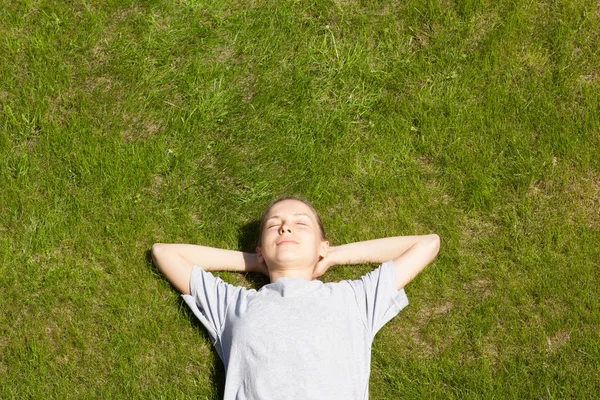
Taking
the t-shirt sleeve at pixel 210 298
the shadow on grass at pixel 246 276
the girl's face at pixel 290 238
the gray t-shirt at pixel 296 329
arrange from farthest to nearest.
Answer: the shadow on grass at pixel 246 276, the t-shirt sleeve at pixel 210 298, the girl's face at pixel 290 238, the gray t-shirt at pixel 296 329

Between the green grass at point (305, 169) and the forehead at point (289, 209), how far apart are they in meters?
0.35

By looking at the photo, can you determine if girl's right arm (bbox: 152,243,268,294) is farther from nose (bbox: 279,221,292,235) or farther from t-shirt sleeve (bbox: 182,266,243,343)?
nose (bbox: 279,221,292,235)

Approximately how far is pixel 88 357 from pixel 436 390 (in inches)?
102

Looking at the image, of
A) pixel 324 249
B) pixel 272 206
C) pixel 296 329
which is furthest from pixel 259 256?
pixel 296 329

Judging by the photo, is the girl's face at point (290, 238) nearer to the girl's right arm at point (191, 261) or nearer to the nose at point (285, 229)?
the nose at point (285, 229)

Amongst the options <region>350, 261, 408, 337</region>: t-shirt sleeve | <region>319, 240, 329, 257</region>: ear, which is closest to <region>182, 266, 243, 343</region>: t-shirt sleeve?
<region>319, 240, 329, 257</region>: ear

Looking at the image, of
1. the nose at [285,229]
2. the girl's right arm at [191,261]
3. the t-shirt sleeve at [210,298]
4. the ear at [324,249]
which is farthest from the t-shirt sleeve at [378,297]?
the t-shirt sleeve at [210,298]

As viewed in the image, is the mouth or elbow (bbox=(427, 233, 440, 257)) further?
elbow (bbox=(427, 233, 440, 257))

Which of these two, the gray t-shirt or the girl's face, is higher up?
the girl's face

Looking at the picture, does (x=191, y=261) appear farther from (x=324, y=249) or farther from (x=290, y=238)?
(x=324, y=249)

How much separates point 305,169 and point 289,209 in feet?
1.85

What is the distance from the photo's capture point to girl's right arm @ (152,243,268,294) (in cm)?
469

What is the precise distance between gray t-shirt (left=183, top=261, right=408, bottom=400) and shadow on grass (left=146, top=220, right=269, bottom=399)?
0.55 ft

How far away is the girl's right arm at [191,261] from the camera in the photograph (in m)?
4.69
